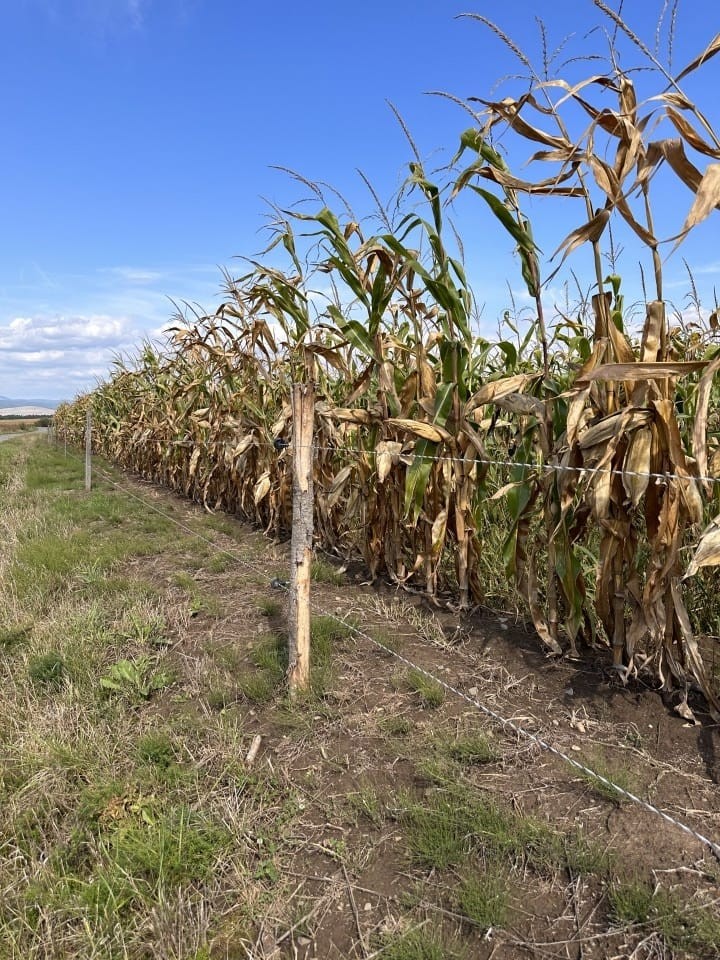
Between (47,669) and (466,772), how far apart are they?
2.38 m

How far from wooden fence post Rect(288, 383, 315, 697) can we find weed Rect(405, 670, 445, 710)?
52 centimetres

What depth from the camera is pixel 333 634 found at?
11.7 feet

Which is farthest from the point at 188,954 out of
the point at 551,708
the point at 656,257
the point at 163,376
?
the point at 163,376

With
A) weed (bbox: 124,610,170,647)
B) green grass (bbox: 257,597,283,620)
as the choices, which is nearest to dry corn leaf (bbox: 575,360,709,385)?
green grass (bbox: 257,597,283,620)

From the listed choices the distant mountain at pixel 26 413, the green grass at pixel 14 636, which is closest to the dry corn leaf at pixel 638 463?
the green grass at pixel 14 636

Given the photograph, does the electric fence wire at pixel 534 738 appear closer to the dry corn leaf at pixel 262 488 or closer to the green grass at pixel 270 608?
the green grass at pixel 270 608

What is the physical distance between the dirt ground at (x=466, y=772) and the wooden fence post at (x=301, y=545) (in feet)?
0.65

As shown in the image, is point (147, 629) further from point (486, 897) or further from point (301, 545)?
point (486, 897)

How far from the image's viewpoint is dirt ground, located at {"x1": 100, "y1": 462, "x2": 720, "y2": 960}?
1760 mm

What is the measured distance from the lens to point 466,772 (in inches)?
92.0

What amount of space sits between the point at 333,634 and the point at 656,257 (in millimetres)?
2517

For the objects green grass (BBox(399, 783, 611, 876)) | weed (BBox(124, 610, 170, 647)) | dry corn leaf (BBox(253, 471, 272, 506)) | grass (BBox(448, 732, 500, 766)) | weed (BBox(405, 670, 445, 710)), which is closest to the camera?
green grass (BBox(399, 783, 611, 876))

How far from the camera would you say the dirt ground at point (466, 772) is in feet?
5.77

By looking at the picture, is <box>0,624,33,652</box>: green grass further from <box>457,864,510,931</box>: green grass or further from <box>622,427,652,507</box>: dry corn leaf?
<box>622,427,652,507</box>: dry corn leaf
